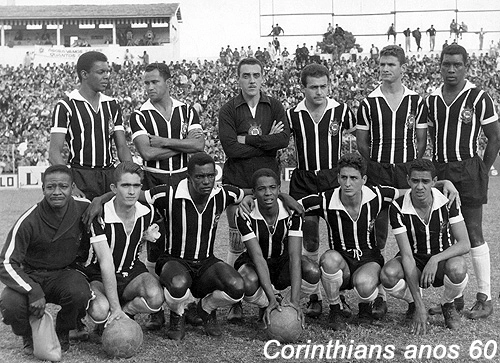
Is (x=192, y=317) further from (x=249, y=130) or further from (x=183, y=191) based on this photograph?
(x=249, y=130)

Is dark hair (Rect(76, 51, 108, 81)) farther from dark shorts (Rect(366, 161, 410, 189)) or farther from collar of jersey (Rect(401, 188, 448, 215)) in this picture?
collar of jersey (Rect(401, 188, 448, 215))

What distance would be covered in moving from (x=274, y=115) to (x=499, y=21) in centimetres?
2463

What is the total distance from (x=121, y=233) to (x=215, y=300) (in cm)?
78

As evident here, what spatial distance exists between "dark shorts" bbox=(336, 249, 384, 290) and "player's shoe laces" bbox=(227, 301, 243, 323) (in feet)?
2.53

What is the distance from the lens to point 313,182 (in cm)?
498

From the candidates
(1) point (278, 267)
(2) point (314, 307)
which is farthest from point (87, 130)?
(2) point (314, 307)

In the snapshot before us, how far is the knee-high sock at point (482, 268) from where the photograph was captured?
15.4 ft

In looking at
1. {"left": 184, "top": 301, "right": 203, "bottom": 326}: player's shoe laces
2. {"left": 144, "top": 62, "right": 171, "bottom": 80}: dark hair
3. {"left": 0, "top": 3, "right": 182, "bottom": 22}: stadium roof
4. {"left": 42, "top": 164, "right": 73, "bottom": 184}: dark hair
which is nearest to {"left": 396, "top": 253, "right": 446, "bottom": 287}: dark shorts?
{"left": 184, "top": 301, "right": 203, "bottom": 326}: player's shoe laces

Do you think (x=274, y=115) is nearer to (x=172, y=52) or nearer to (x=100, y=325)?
(x=100, y=325)

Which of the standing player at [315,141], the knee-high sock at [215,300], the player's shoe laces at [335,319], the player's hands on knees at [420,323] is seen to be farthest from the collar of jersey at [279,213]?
the player's hands on knees at [420,323]

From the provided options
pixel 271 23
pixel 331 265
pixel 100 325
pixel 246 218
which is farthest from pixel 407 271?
pixel 271 23

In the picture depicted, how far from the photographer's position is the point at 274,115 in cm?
504

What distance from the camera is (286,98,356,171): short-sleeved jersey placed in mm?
4953

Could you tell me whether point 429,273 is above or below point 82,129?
below
